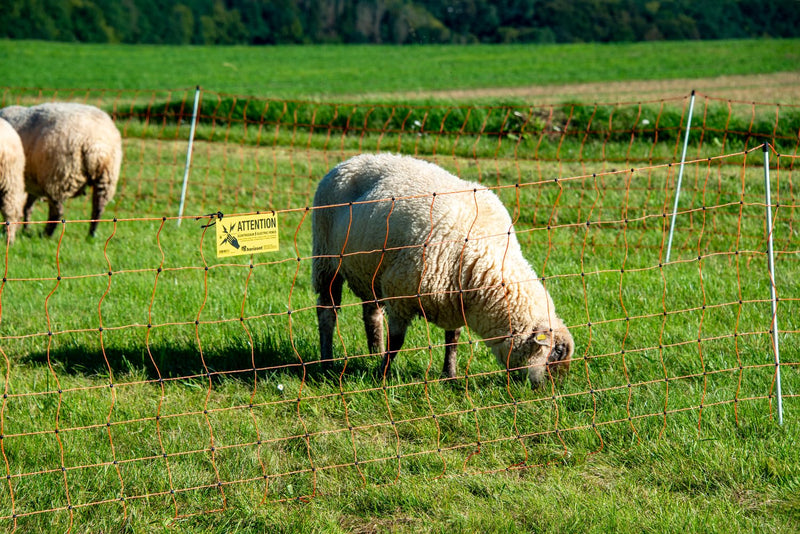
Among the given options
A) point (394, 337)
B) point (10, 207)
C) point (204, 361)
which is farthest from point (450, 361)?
point (10, 207)

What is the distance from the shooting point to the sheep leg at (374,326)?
216 inches

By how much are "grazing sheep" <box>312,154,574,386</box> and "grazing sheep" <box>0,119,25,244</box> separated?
5.26 m

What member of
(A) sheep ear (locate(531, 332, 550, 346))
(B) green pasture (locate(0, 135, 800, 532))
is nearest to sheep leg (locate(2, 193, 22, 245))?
(B) green pasture (locate(0, 135, 800, 532))

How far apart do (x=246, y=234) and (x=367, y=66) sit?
108 feet

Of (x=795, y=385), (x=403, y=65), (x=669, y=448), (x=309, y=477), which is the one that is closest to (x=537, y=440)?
(x=669, y=448)

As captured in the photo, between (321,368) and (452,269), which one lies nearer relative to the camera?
(452,269)

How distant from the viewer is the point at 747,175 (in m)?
10.5

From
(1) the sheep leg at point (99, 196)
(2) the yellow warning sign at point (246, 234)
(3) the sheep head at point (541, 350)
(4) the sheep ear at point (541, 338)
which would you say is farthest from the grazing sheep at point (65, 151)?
(4) the sheep ear at point (541, 338)

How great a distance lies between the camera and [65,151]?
29.5ft

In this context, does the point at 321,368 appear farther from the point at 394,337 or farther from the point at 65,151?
the point at 65,151

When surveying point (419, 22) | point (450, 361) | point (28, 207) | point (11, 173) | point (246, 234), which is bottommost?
point (450, 361)

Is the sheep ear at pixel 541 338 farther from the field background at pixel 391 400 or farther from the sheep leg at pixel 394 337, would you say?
the sheep leg at pixel 394 337

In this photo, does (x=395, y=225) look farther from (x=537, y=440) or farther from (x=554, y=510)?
(x=554, y=510)

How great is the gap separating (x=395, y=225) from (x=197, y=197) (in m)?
6.74
